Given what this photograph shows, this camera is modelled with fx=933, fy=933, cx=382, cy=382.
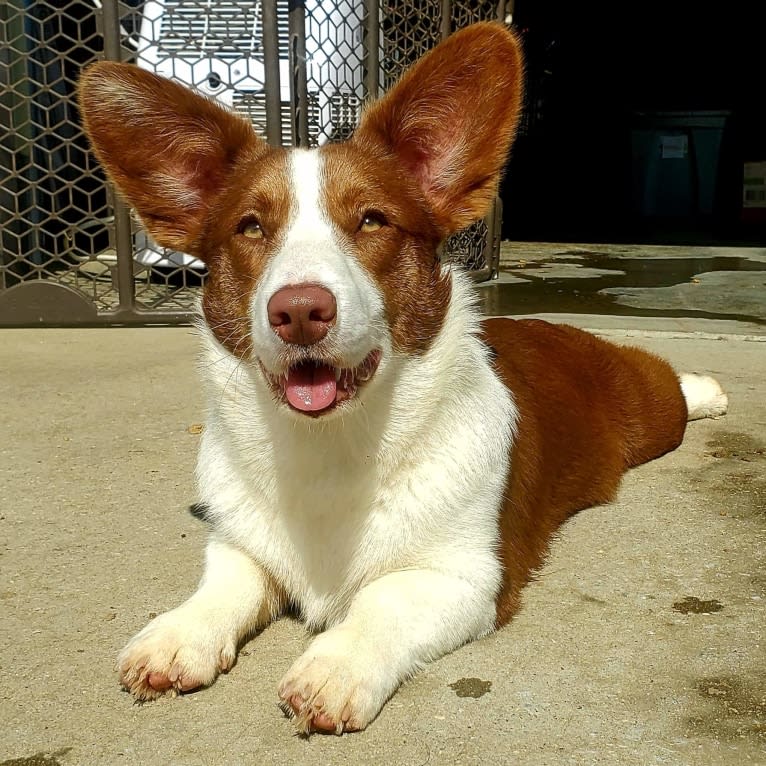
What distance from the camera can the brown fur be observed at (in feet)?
9.16

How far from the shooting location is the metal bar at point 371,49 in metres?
6.72

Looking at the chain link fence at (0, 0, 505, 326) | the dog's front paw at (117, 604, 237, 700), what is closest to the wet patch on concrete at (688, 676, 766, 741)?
the dog's front paw at (117, 604, 237, 700)

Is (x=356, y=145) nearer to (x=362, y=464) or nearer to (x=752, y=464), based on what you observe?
(x=362, y=464)

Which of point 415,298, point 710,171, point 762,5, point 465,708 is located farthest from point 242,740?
point 762,5

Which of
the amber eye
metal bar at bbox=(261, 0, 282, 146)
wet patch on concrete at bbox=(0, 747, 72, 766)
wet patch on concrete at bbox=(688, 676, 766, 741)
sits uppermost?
metal bar at bbox=(261, 0, 282, 146)

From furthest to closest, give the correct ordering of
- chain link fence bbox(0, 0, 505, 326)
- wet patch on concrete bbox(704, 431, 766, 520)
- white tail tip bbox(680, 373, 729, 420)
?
chain link fence bbox(0, 0, 505, 326), white tail tip bbox(680, 373, 729, 420), wet patch on concrete bbox(704, 431, 766, 520)

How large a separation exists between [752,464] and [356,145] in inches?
82.0

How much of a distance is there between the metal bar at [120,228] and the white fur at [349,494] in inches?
151

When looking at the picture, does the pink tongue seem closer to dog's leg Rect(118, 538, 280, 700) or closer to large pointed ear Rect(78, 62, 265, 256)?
dog's leg Rect(118, 538, 280, 700)

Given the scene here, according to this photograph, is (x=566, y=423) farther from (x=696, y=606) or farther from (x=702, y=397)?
(x=702, y=397)

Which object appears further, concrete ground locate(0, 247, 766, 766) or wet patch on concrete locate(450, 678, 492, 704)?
wet patch on concrete locate(450, 678, 492, 704)

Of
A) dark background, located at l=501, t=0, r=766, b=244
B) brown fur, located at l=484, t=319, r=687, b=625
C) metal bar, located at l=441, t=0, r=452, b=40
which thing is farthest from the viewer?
dark background, located at l=501, t=0, r=766, b=244

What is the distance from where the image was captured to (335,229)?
8.00 ft

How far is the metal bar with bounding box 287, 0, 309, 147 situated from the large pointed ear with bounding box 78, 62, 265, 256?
3822mm
